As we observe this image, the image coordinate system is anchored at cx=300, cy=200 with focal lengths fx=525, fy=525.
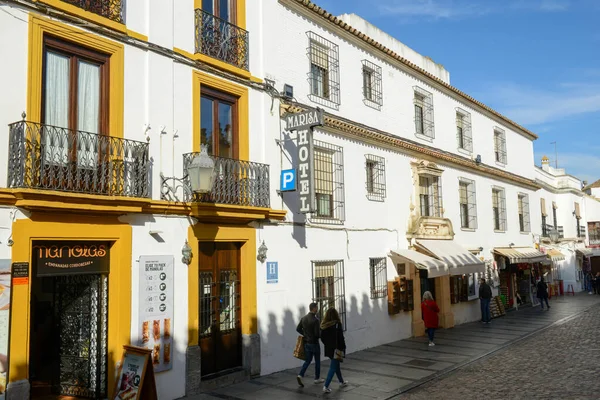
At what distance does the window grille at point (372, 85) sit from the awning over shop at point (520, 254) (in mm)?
9867

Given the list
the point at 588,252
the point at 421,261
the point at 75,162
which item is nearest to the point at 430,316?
the point at 421,261

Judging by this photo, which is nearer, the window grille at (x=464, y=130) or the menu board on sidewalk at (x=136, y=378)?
the menu board on sidewalk at (x=136, y=378)

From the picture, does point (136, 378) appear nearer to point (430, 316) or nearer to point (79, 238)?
point (79, 238)

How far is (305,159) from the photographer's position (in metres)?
11.9

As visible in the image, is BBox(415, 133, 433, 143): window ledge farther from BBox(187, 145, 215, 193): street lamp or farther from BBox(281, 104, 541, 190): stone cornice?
BBox(187, 145, 215, 193): street lamp

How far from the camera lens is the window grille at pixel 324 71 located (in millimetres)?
13625

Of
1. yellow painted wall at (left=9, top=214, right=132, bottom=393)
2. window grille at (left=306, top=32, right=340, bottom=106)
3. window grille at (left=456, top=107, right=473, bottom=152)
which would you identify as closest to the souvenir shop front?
window grille at (left=456, top=107, right=473, bottom=152)

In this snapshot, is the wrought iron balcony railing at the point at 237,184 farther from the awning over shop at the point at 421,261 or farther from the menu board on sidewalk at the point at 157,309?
the awning over shop at the point at 421,261

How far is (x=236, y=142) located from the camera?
1141cm

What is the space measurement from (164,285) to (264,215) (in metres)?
2.72

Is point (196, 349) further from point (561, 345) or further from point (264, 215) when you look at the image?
point (561, 345)

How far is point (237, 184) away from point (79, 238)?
Answer: 138 inches

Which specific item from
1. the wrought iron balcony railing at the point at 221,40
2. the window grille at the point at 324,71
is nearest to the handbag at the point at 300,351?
the wrought iron balcony railing at the point at 221,40

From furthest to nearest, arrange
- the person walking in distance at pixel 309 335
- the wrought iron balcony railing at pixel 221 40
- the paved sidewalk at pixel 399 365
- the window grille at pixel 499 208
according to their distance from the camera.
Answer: the window grille at pixel 499 208
the wrought iron balcony railing at pixel 221 40
the person walking in distance at pixel 309 335
the paved sidewalk at pixel 399 365
